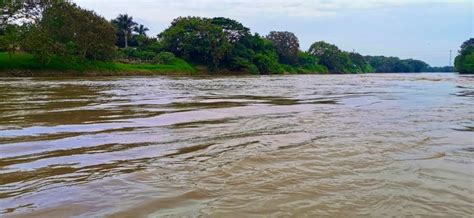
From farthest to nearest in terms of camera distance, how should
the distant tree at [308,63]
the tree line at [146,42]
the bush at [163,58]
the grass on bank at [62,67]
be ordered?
1. the distant tree at [308,63]
2. the bush at [163,58]
3. the tree line at [146,42]
4. the grass on bank at [62,67]

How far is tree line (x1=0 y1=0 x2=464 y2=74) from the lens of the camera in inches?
1736

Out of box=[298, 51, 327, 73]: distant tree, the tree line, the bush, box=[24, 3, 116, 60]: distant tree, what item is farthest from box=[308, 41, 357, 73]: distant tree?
box=[24, 3, 116, 60]: distant tree

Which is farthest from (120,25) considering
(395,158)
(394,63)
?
(394,63)

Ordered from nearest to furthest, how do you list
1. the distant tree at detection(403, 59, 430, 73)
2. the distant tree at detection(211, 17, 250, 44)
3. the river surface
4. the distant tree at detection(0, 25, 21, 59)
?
the river surface → the distant tree at detection(0, 25, 21, 59) → the distant tree at detection(211, 17, 250, 44) → the distant tree at detection(403, 59, 430, 73)

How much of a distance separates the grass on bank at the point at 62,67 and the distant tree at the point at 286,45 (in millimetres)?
52953

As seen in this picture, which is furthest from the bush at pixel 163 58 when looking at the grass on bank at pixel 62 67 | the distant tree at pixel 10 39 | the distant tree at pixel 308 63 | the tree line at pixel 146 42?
the distant tree at pixel 308 63

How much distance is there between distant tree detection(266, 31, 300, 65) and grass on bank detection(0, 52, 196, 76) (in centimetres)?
5295

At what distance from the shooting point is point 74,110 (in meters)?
8.19

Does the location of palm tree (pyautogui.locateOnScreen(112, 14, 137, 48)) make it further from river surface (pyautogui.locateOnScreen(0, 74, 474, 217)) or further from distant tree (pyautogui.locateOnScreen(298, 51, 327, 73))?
river surface (pyautogui.locateOnScreen(0, 74, 474, 217))

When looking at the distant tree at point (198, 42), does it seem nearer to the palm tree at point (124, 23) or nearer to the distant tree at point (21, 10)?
the palm tree at point (124, 23)

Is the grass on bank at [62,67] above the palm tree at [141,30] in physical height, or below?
below

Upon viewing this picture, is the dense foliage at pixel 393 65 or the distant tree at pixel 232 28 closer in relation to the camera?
the distant tree at pixel 232 28

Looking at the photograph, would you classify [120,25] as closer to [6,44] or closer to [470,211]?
[6,44]

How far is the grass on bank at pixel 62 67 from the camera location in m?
40.6
